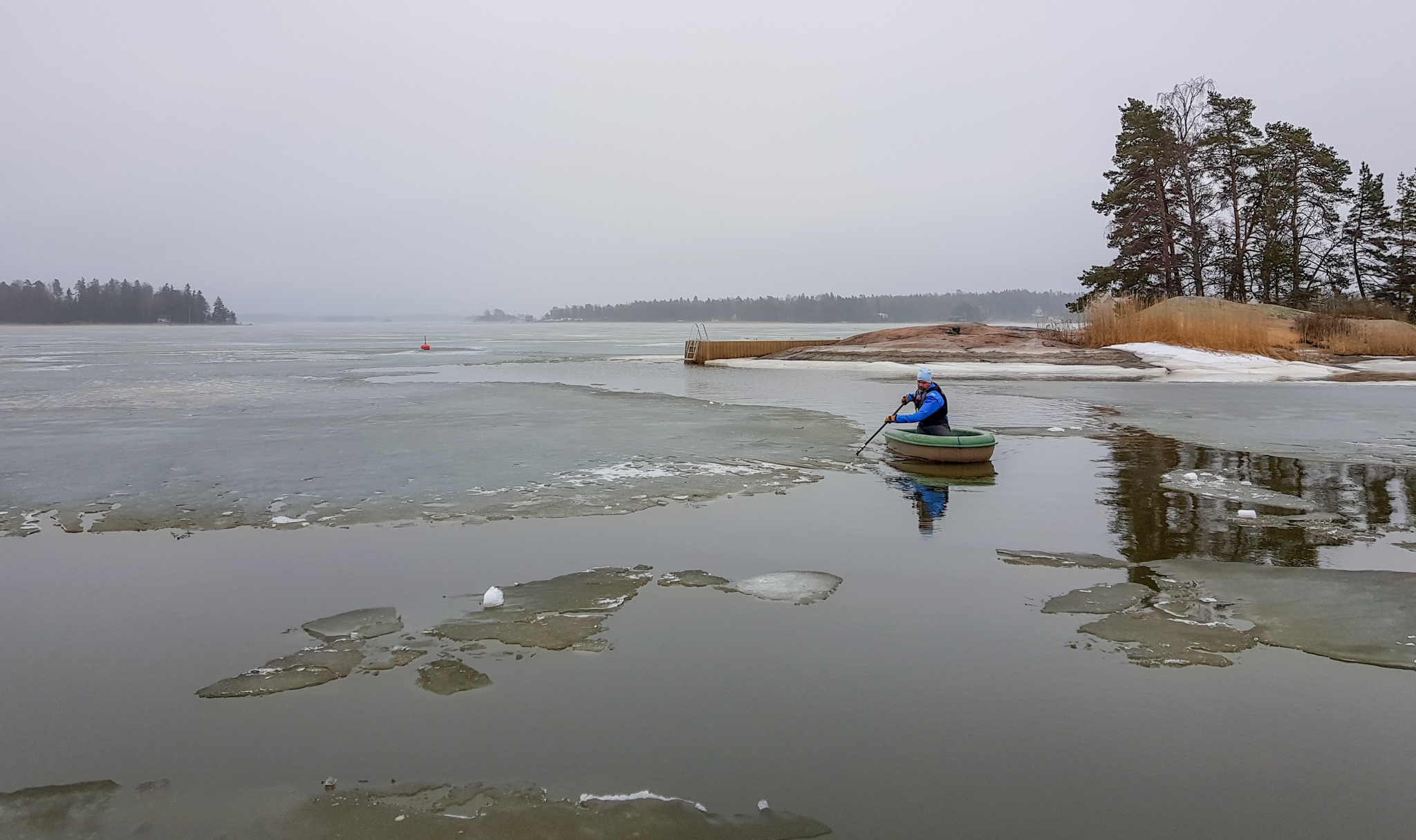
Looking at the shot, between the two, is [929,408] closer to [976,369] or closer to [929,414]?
[929,414]

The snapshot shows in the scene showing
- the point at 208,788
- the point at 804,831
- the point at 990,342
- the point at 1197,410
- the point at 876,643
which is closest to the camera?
the point at 804,831

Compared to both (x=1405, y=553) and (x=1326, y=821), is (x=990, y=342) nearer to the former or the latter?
(x=1405, y=553)

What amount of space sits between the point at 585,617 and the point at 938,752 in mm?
2684

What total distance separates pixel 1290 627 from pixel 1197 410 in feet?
45.9

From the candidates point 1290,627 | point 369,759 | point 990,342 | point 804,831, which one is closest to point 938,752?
point 804,831

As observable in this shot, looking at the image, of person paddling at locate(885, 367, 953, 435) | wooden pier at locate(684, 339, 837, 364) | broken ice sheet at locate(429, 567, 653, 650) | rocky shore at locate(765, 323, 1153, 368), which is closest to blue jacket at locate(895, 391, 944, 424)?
person paddling at locate(885, 367, 953, 435)

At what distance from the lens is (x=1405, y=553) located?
741cm

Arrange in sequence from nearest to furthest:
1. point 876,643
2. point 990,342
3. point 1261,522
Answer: point 876,643
point 1261,522
point 990,342

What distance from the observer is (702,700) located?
4762 millimetres

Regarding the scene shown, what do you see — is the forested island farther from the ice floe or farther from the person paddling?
the person paddling

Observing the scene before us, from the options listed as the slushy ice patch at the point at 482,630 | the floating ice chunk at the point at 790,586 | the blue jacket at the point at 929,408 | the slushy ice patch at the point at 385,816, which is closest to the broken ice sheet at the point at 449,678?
the slushy ice patch at the point at 482,630

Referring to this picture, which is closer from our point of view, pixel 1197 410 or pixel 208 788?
pixel 208 788

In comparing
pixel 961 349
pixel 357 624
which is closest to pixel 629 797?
pixel 357 624

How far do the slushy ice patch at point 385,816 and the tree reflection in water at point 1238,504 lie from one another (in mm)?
5191
